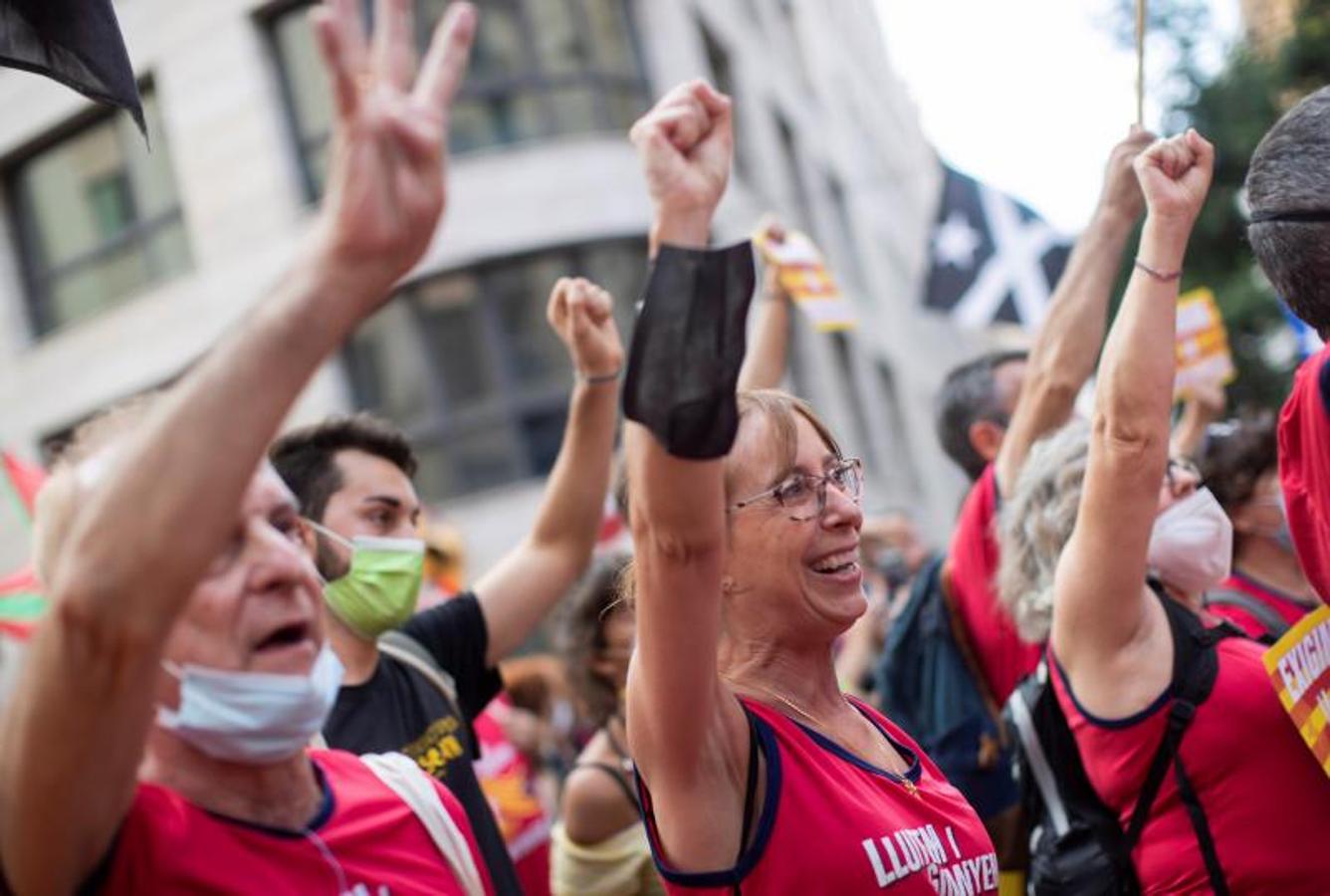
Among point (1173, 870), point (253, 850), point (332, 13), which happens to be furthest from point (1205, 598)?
point (332, 13)

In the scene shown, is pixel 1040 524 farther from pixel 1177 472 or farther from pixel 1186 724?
pixel 1186 724

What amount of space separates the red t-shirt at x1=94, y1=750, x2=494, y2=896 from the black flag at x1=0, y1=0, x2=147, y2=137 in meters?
1.32

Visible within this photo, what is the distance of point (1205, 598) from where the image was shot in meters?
4.48

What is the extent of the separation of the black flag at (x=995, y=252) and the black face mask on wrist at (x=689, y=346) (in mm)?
6096

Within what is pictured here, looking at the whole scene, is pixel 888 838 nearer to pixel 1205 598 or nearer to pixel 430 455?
pixel 1205 598

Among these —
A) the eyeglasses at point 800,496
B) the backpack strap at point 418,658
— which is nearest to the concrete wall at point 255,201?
the backpack strap at point 418,658

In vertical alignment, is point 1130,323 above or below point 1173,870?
above

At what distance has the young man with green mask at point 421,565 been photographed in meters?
3.50

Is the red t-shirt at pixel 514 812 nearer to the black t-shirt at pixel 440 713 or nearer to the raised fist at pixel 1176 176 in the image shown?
the black t-shirt at pixel 440 713

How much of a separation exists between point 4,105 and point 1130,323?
17.8 m

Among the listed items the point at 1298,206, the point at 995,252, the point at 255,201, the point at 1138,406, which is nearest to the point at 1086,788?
the point at 1138,406

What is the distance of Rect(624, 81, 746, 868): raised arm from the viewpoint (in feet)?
6.69

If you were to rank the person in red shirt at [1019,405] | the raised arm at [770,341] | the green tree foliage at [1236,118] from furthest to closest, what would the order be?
1. the green tree foliage at [1236,118]
2. the raised arm at [770,341]
3. the person in red shirt at [1019,405]

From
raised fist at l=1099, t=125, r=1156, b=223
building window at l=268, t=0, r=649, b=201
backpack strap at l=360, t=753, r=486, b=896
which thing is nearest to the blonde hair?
backpack strap at l=360, t=753, r=486, b=896
